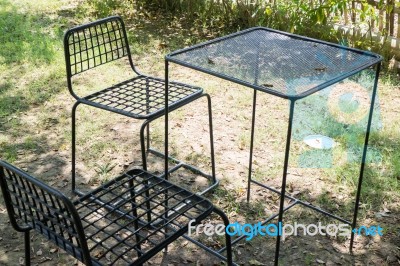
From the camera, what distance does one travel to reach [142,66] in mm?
5191

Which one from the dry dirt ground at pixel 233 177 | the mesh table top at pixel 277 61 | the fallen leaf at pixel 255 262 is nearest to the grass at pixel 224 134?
the dry dirt ground at pixel 233 177

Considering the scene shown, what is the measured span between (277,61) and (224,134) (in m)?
1.58

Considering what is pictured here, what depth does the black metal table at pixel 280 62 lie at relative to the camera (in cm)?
223

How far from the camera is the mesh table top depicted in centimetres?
224

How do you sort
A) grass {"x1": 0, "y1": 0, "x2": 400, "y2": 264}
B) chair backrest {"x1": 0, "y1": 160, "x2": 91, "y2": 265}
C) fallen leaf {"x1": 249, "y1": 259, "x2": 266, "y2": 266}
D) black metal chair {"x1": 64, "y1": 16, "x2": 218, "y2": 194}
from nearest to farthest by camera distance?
chair backrest {"x1": 0, "y1": 160, "x2": 91, "y2": 265} < fallen leaf {"x1": 249, "y1": 259, "x2": 266, "y2": 266} < black metal chair {"x1": 64, "y1": 16, "x2": 218, "y2": 194} < grass {"x1": 0, "y1": 0, "x2": 400, "y2": 264}

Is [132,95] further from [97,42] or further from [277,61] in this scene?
[277,61]

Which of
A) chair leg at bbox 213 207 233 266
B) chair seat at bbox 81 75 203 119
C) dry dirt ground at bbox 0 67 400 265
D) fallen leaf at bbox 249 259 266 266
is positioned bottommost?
fallen leaf at bbox 249 259 266 266

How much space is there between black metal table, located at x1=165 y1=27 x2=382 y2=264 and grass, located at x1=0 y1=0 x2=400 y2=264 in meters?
0.65

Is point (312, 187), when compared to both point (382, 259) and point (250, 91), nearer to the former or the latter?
point (382, 259)

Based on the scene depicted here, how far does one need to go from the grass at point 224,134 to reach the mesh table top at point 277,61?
1.02 metres

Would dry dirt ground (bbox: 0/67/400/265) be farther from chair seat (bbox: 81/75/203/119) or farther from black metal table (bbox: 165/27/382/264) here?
chair seat (bbox: 81/75/203/119)

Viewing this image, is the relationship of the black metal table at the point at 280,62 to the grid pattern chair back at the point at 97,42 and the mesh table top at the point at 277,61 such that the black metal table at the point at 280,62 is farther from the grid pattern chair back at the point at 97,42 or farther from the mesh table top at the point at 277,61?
the grid pattern chair back at the point at 97,42

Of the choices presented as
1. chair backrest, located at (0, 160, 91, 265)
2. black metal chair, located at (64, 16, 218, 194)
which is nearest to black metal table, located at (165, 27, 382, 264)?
black metal chair, located at (64, 16, 218, 194)

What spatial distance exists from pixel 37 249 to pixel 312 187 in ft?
5.51
